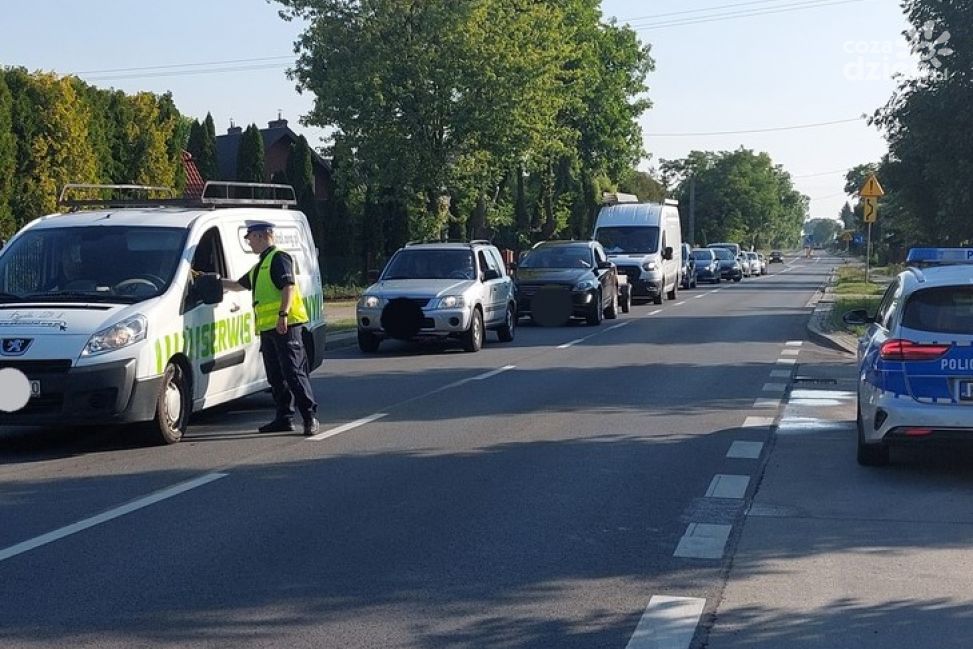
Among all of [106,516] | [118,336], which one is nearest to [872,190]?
[118,336]

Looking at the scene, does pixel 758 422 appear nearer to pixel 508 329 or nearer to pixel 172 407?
pixel 172 407

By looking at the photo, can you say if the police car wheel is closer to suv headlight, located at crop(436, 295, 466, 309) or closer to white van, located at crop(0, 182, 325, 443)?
white van, located at crop(0, 182, 325, 443)

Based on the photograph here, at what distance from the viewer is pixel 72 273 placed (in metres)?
11.2

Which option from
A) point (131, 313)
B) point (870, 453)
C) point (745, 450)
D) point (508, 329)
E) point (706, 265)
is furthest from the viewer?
point (706, 265)

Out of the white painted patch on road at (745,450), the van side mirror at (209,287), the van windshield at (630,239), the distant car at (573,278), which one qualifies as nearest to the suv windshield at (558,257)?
the distant car at (573,278)

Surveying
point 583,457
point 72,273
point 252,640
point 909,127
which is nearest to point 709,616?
point 252,640

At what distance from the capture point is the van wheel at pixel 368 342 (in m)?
20.6

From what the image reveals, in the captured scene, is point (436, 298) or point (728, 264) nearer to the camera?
point (436, 298)

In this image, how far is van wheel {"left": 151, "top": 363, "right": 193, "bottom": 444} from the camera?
1059 centimetres

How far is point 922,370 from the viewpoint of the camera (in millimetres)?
9266

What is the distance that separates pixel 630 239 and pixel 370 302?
17598 millimetres

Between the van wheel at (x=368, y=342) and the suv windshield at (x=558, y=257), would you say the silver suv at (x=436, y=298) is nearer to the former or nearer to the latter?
the van wheel at (x=368, y=342)

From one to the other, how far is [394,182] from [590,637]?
32.7 m

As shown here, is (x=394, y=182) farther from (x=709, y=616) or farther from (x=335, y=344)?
(x=709, y=616)
